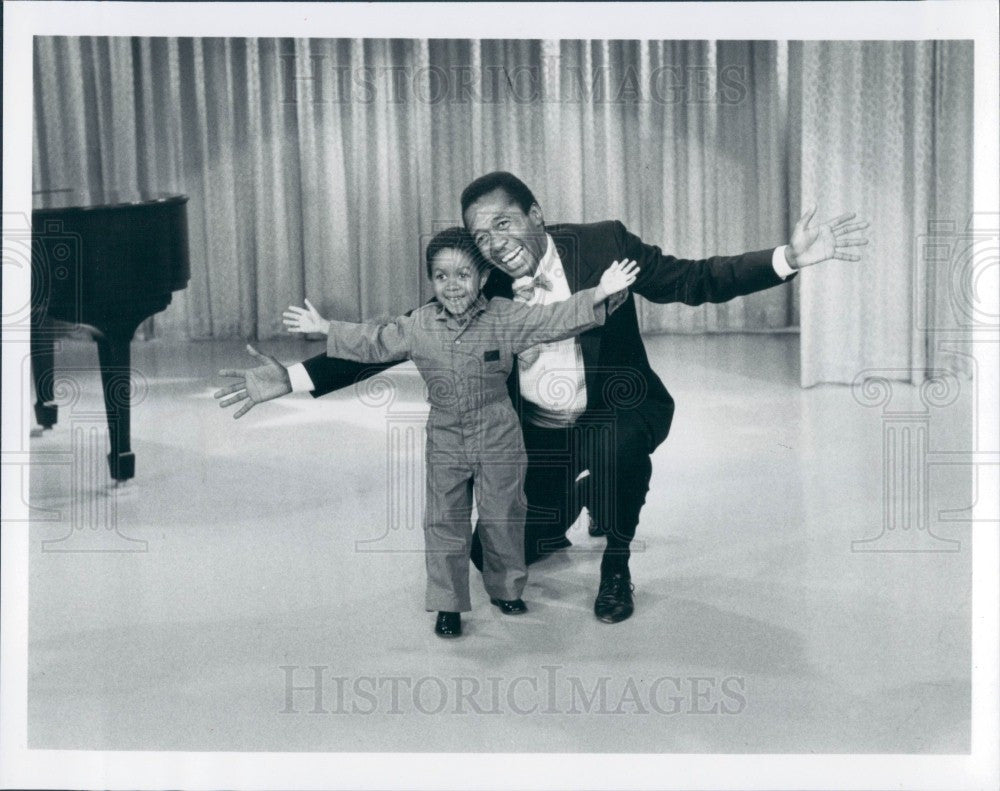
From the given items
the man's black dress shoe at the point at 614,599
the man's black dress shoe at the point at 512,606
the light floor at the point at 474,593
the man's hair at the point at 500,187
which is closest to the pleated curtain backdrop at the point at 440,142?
the man's hair at the point at 500,187

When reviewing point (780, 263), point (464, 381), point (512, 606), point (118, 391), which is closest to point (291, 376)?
point (464, 381)

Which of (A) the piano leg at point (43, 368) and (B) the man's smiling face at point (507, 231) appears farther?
(A) the piano leg at point (43, 368)

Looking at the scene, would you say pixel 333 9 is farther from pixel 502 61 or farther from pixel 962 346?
pixel 962 346

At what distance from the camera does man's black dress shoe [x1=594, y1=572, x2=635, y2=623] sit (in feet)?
10.4

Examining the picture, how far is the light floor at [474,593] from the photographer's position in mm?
3066

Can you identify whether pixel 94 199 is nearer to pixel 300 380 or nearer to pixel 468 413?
pixel 300 380

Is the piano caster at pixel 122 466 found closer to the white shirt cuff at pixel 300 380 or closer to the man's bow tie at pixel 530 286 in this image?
the white shirt cuff at pixel 300 380

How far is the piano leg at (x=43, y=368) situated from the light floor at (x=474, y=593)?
0.04 meters

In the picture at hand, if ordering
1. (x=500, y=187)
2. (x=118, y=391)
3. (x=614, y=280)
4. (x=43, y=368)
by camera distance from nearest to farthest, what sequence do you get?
(x=614, y=280), (x=500, y=187), (x=43, y=368), (x=118, y=391)

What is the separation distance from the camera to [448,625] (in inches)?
124

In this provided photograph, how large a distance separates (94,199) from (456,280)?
3.06ft

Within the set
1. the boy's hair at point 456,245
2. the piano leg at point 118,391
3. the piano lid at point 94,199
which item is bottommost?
the piano leg at point 118,391

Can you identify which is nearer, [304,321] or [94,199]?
[304,321]

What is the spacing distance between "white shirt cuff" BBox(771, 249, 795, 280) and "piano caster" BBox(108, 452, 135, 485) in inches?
59.9
